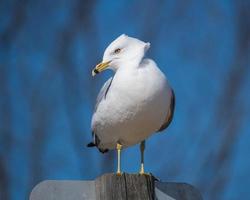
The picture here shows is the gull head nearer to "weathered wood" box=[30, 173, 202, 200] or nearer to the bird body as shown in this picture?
the bird body

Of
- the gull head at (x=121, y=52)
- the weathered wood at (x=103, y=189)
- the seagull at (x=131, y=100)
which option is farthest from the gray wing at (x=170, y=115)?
the weathered wood at (x=103, y=189)

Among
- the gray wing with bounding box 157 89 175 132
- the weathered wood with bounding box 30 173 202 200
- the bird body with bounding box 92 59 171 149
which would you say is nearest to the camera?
the weathered wood with bounding box 30 173 202 200

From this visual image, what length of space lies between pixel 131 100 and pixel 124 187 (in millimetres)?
486

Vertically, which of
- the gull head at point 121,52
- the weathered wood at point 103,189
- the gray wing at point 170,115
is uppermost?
the gull head at point 121,52

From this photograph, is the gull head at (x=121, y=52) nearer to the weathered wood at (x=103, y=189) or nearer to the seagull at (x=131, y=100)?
the seagull at (x=131, y=100)

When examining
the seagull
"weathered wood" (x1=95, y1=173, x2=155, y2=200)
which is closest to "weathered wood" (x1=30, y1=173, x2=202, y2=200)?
"weathered wood" (x1=95, y1=173, x2=155, y2=200)

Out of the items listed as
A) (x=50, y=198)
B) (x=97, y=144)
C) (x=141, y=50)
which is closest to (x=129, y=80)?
(x=141, y=50)

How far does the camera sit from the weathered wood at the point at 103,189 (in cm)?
158

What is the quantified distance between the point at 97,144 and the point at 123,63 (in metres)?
0.42

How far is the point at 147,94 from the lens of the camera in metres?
2.04

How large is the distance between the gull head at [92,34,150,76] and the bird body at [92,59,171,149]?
0.05m

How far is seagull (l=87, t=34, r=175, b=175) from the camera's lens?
2.05 m

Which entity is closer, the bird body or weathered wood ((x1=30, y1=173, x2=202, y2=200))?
weathered wood ((x1=30, y1=173, x2=202, y2=200))

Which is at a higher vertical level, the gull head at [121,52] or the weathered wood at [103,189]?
the gull head at [121,52]
